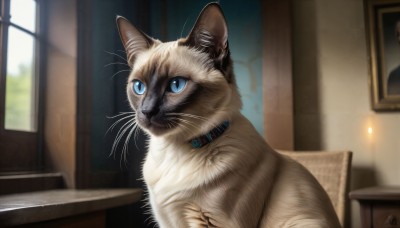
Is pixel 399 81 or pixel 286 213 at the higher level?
pixel 399 81

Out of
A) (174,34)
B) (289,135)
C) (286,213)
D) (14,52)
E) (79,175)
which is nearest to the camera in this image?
(286,213)

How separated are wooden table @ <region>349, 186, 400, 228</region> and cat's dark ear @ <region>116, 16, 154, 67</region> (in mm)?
1230

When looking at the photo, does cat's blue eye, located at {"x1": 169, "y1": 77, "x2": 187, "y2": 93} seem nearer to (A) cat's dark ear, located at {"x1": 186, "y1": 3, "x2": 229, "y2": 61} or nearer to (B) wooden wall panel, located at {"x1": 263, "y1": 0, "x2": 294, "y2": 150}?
(A) cat's dark ear, located at {"x1": 186, "y1": 3, "x2": 229, "y2": 61}

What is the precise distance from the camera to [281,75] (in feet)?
7.86

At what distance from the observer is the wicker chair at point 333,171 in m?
2.03

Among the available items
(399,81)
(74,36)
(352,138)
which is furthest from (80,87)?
(399,81)

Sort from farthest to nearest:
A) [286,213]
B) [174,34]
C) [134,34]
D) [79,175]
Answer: [174,34]
[79,175]
[134,34]
[286,213]

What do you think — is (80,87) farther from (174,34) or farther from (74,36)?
(174,34)

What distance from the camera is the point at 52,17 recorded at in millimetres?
1947

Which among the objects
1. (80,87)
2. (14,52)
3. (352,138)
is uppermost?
(14,52)

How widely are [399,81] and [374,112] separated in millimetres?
209

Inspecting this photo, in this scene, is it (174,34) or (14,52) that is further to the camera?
(174,34)

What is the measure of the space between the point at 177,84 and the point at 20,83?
1124 mm

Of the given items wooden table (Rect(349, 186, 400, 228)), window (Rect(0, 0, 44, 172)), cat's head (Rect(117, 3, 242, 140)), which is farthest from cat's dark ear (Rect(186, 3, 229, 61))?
wooden table (Rect(349, 186, 400, 228))
